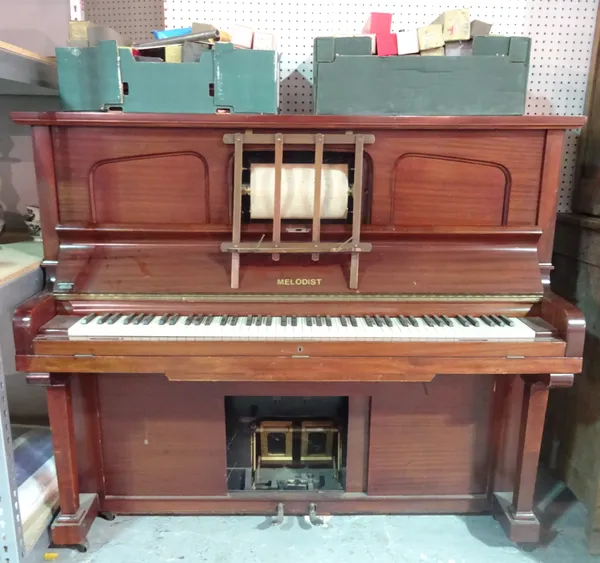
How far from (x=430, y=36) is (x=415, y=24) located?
0.50m

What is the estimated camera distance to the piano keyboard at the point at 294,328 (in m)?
1.70

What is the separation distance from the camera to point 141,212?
193 cm

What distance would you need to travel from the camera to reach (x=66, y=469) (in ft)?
6.28

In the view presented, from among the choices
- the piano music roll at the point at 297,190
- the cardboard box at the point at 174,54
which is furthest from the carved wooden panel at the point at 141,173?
the cardboard box at the point at 174,54

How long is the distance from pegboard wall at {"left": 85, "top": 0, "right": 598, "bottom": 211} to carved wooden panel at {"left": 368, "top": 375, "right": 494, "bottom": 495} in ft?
3.99

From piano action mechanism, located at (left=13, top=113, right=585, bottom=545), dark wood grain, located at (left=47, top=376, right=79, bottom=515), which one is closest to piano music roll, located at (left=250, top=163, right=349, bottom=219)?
piano action mechanism, located at (left=13, top=113, right=585, bottom=545)

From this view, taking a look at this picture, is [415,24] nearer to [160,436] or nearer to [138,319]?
[138,319]

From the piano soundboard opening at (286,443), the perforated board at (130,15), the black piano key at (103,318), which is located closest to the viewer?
the black piano key at (103,318)

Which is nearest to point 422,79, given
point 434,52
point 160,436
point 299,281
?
point 434,52

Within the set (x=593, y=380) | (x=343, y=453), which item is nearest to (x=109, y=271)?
(x=343, y=453)

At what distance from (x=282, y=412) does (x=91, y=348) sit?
2.94 ft

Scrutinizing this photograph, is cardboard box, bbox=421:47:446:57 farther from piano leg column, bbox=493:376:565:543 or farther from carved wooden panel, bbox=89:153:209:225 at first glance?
piano leg column, bbox=493:376:565:543

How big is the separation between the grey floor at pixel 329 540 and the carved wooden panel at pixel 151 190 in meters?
1.23

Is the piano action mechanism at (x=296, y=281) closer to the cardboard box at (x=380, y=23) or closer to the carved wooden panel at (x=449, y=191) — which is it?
the carved wooden panel at (x=449, y=191)
